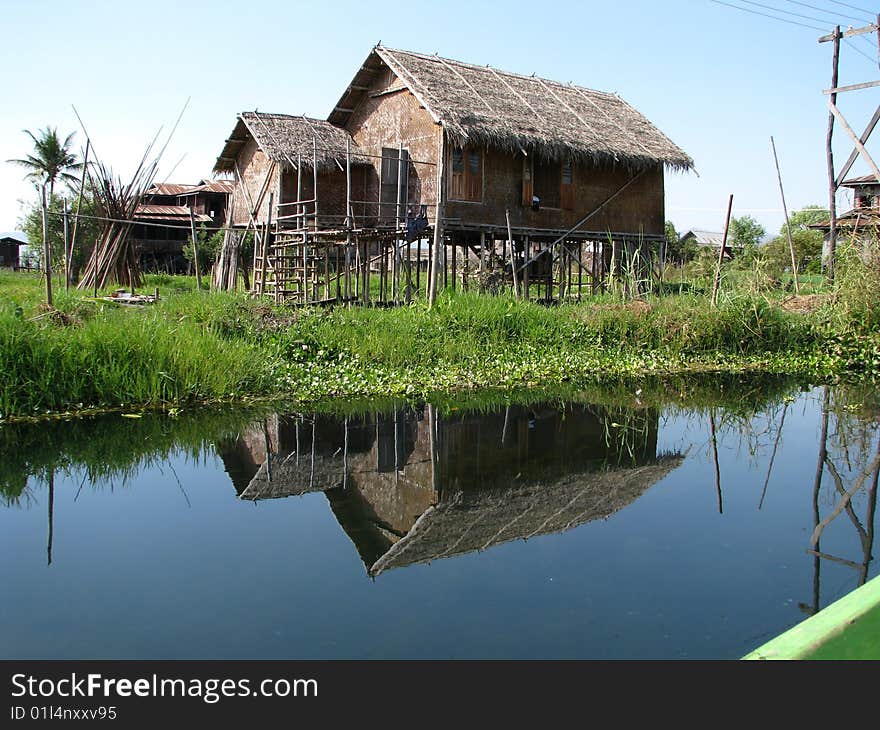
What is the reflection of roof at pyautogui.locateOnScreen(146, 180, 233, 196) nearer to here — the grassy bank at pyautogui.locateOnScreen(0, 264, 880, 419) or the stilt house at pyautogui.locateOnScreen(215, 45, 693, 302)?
the stilt house at pyautogui.locateOnScreen(215, 45, 693, 302)

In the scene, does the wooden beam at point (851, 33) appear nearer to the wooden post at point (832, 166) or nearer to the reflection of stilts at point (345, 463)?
the wooden post at point (832, 166)

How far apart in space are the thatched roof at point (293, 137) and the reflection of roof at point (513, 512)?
12.4 m

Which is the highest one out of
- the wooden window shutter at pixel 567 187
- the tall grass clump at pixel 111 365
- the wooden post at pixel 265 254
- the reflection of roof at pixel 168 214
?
the reflection of roof at pixel 168 214

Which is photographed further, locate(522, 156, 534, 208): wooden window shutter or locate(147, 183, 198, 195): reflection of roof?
locate(147, 183, 198, 195): reflection of roof

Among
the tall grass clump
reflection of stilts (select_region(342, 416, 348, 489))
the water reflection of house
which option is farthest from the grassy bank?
reflection of stilts (select_region(342, 416, 348, 489))

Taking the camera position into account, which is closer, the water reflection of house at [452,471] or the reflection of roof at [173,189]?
the water reflection of house at [452,471]

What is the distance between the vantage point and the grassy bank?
29.7ft

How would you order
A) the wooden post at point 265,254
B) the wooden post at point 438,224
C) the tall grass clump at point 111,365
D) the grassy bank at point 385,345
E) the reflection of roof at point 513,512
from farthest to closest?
1. the wooden post at point 265,254
2. the wooden post at point 438,224
3. the grassy bank at point 385,345
4. the tall grass clump at point 111,365
5. the reflection of roof at point 513,512

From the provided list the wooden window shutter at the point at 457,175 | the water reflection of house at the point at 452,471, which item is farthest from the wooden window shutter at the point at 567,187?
the water reflection of house at the point at 452,471

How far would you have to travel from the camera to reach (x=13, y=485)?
21.9ft

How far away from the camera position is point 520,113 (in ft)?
58.6

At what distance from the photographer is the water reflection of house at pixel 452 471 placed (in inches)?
238

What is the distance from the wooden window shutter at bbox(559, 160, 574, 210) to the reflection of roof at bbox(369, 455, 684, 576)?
12691 mm

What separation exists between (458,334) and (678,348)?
3920 millimetres
